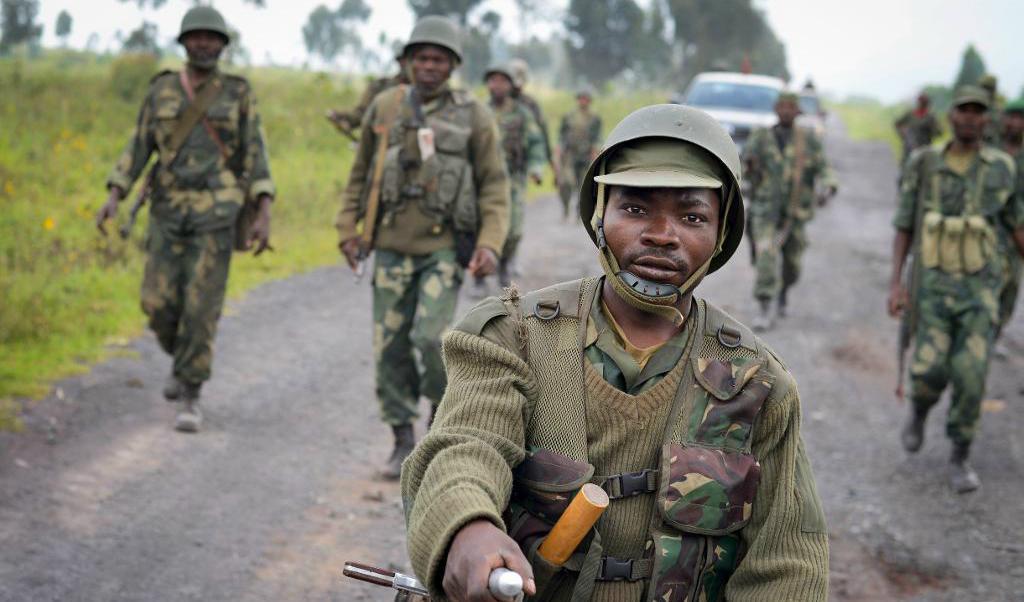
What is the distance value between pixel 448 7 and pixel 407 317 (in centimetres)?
5241

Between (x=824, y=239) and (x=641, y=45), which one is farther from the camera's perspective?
(x=641, y=45)

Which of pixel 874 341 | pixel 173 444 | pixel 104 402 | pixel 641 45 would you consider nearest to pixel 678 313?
pixel 173 444

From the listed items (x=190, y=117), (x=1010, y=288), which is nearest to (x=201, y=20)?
(x=190, y=117)

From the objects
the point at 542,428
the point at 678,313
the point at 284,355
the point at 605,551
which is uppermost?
the point at 678,313

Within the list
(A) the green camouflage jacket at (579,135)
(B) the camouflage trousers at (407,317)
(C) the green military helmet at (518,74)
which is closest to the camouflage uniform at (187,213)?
(B) the camouflage trousers at (407,317)

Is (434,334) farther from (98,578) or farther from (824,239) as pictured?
(824,239)

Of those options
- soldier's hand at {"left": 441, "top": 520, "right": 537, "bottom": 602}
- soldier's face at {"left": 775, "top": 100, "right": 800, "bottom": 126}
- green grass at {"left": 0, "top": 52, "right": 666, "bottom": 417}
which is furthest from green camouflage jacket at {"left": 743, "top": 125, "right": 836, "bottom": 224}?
soldier's hand at {"left": 441, "top": 520, "right": 537, "bottom": 602}

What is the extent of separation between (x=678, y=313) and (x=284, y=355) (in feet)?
20.7

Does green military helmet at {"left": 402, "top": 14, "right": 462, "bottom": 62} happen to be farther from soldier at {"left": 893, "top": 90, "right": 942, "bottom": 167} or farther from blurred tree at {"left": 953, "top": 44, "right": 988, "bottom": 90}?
blurred tree at {"left": 953, "top": 44, "right": 988, "bottom": 90}

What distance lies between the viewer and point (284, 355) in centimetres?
842

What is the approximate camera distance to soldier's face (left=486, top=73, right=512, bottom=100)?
1159 centimetres

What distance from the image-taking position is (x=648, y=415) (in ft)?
7.70

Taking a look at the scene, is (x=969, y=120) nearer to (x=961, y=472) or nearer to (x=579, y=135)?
(x=961, y=472)

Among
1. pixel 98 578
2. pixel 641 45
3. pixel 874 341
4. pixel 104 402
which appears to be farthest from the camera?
pixel 641 45
